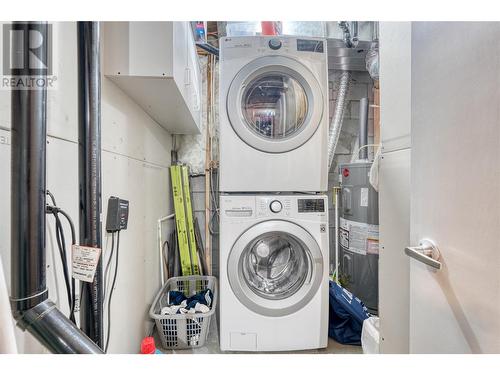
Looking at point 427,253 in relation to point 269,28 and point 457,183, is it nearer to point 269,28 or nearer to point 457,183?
point 457,183

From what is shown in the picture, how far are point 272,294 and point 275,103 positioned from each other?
1.13m

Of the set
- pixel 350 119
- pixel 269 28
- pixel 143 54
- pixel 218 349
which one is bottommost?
pixel 218 349

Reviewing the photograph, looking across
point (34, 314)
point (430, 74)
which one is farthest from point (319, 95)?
point (34, 314)

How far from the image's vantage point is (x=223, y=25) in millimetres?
1889

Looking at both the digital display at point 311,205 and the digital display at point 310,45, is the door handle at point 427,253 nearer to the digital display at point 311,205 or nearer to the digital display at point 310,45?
the digital display at point 311,205

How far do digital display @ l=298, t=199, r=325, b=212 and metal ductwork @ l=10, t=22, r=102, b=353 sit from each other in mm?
1037

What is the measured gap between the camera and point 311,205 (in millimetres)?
1261

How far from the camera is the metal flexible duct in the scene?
198 cm

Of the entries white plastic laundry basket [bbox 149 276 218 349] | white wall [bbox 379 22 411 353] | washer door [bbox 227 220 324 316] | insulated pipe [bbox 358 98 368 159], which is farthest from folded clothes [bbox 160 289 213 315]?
insulated pipe [bbox 358 98 368 159]

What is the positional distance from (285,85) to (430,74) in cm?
92

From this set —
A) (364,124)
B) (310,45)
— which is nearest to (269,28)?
(310,45)

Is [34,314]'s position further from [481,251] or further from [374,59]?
[374,59]

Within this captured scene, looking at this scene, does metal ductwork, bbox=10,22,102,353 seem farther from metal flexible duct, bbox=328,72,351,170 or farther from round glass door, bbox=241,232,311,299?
metal flexible duct, bbox=328,72,351,170

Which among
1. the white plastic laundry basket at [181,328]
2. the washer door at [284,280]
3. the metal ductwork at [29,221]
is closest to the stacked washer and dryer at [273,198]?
the washer door at [284,280]
